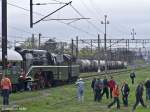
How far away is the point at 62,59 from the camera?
180 feet

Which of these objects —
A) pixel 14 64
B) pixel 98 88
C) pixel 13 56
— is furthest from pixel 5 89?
pixel 14 64

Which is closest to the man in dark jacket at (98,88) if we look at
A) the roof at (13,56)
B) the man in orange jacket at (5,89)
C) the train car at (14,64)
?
the train car at (14,64)

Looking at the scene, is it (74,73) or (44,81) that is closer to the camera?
(44,81)

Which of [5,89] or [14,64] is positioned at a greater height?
[14,64]

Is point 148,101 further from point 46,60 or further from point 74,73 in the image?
point 74,73

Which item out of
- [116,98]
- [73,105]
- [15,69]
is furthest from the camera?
[15,69]

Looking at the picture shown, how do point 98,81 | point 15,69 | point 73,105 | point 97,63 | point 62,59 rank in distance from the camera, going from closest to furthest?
point 73,105 < point 98,81 < point 15,69 < point 62,59 < point 97,63

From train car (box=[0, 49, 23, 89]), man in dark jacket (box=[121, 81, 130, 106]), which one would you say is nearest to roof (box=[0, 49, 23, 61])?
train car (box=[0, 49, 23, 89])

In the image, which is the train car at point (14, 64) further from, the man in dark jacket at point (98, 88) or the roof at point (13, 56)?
the man in dark jacket at point (98, 88)

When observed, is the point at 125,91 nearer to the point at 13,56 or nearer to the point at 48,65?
the point at 13,56

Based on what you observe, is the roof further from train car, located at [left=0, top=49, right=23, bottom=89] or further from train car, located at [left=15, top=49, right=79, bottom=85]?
train car, located at [left=15, top=49, right=79, bottom=85]

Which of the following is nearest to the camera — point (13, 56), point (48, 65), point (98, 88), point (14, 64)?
point (98, 88)

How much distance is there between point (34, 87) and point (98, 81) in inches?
473

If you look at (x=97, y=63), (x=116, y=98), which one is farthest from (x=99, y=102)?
(x=97, y=63)
